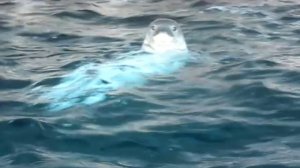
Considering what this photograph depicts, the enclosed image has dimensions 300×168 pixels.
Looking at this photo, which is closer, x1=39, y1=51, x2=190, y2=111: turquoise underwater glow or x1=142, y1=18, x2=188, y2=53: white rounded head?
x1=39, y1=51, x2=190, y2=111: turquoise underwater glow

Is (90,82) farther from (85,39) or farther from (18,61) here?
(85,39)

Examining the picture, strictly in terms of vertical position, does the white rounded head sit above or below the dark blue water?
above

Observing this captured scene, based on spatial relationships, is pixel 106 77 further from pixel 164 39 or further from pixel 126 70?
pixel 164 39

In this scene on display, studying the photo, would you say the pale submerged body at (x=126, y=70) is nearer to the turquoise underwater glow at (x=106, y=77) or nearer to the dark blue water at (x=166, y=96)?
the turquoise underwater glow at (x=106, y=77)

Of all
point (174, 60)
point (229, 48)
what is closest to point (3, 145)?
point (174, 60)

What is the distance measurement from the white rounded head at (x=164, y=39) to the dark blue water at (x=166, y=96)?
0.51 ft

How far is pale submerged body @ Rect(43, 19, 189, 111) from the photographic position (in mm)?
7543

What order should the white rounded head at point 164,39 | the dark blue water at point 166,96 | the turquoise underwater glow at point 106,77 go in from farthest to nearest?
the white rounded head at point 164,39 → the turquoise underwater glow at point 106,77 → the dark blue water at point 166,96

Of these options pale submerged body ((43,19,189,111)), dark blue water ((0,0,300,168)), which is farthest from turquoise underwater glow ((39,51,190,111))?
dark blue water ((0,0,300,168))

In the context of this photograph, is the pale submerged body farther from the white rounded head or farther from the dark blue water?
the dark blue water

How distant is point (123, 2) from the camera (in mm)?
11672

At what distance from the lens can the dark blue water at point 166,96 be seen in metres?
6.43

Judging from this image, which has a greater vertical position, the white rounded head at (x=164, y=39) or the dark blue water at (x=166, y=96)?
the white rounded head at (x=164, y=39)

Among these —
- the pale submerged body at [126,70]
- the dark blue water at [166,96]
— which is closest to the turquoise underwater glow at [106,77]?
the pale submerged body at [126,70]
